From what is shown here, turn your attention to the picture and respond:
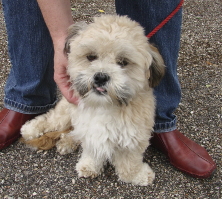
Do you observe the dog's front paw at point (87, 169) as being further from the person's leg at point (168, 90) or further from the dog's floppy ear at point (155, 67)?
the dog's floppy ear at point (155, 67)

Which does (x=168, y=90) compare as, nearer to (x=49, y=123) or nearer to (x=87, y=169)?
(x=87, y=169)

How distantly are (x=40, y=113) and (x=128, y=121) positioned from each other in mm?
987

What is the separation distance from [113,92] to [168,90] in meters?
0.74

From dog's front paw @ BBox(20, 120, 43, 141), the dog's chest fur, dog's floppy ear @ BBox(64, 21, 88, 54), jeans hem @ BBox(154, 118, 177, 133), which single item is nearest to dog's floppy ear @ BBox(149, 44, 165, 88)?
the dog's chest fur

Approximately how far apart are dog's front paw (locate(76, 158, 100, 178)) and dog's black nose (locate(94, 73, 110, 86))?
2.32ft

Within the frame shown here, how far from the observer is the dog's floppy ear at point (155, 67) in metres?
1.52

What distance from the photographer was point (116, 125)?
5.30 ft

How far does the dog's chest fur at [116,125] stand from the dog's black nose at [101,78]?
214 millimetres

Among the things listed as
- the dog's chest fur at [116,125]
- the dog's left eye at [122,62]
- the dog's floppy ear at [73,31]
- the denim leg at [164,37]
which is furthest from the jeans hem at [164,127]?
the dog's floppy ear at [73,31]

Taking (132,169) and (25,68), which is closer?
(132,169)

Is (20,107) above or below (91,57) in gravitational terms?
below

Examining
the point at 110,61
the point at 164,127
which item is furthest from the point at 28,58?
the point at 164,127

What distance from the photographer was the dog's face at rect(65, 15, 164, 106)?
1.39 metres

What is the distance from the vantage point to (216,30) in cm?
399
